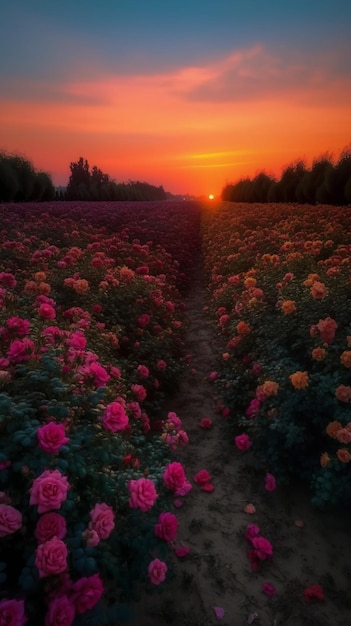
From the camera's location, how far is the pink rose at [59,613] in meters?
1.60

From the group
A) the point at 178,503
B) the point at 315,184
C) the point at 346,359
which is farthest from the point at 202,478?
the point at 315,184

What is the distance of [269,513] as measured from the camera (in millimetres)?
3258

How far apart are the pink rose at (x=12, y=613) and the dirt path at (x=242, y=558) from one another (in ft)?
3.20

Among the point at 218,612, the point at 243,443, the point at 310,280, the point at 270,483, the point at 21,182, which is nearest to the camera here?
the point at 218,612

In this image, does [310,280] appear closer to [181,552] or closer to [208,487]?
[208,487]

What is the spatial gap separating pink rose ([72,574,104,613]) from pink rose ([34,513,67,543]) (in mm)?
211

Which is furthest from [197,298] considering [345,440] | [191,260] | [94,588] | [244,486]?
[94,588]

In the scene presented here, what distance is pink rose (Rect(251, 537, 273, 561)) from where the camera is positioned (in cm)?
282

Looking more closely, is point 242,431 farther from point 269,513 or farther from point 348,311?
point 348,311

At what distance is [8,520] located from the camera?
165 cm

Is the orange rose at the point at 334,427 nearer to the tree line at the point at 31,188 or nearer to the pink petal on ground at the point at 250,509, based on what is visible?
the pink petal on ground at the point at 250,509

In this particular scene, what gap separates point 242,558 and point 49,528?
174 cm

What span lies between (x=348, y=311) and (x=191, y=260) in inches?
347

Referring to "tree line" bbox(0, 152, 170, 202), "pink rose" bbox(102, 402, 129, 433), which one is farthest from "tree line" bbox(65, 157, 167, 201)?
"pink rose" bbox(102, 402, 129, 433)
